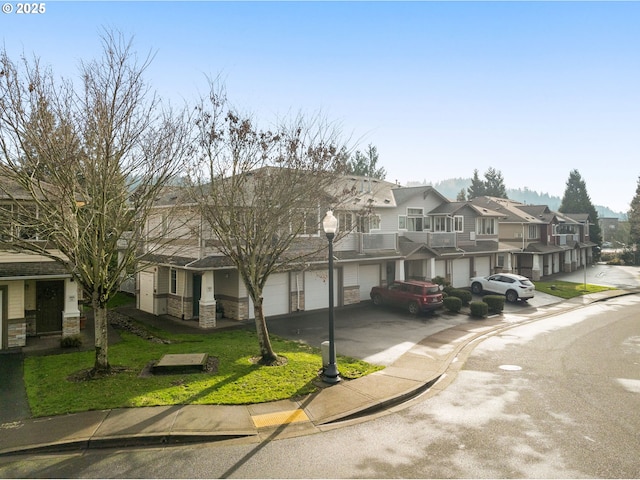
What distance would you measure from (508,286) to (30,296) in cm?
2701

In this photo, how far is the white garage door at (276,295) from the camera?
70.8 ft

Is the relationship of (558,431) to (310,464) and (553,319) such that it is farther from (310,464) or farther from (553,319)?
(553,319)

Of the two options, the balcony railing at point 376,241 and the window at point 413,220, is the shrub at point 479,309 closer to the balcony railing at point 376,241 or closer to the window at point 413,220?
the balcony railing at point 376,241

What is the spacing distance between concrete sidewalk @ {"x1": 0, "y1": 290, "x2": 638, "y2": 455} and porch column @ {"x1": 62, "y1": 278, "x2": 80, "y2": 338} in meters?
7.97

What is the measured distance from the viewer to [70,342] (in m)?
15.3

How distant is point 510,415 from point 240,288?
13627 millimetres

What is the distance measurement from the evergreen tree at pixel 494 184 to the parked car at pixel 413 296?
74.6 m

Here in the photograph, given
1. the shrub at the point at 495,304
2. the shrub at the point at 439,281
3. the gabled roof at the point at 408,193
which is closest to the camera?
the shrub at the point at 495,304

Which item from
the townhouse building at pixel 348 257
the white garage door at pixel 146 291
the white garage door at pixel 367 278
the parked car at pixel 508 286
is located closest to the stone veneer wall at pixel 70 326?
the townhouse building at pixel 348 257

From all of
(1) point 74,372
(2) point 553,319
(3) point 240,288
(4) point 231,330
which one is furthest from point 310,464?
(2) point 553,319

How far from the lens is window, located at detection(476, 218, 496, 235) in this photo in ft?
117

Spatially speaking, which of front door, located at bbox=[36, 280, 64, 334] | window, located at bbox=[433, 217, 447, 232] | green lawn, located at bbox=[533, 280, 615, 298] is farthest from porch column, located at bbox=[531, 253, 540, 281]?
front door, located at bbox=[36, 280, 64, 334]

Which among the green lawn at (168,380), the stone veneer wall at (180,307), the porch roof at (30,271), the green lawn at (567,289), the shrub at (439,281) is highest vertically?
the porch roof at (30,271)

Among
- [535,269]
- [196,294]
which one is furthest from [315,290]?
[535,269]
